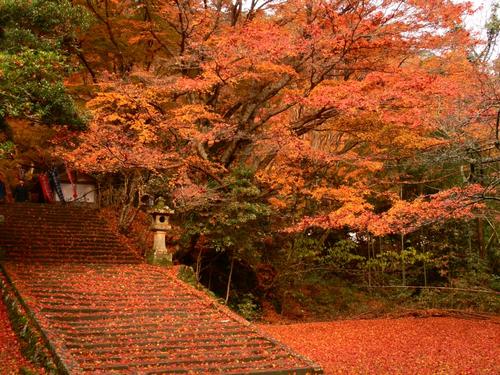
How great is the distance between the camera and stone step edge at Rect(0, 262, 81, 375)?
6.82m

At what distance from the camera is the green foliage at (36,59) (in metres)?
9.00

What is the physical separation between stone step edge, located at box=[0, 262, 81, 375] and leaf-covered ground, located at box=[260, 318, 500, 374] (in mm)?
4103

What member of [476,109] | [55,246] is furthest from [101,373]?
[55,246]

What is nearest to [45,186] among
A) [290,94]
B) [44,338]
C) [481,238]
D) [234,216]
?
[234,216]

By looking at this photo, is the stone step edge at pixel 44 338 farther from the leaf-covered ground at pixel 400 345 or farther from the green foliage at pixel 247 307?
the green foliage at pixel 247 307

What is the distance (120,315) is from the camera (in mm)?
9648

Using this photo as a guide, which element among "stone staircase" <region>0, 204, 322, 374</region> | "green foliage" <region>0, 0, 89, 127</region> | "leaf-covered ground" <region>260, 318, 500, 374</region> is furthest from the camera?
"green foliage" <region>0, 0, 89, 127</region>

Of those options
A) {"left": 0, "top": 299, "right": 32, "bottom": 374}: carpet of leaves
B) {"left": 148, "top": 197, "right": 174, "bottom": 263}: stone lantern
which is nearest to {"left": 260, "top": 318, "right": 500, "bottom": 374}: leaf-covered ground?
{"left": 148, "top": 197, "right": 174, "bottom": 263}: stone lantern

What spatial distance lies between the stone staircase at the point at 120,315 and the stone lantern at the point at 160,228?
24.4 inches

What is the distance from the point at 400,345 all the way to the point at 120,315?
6035 millimetres

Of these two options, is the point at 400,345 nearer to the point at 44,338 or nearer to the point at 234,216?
the point at 234,216

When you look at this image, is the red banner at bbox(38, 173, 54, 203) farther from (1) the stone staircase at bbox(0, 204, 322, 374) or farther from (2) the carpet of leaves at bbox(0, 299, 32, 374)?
(2) the carpet of leaves at bbox(0, 299, 32, 374)

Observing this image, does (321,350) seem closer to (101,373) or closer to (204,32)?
(101,373)

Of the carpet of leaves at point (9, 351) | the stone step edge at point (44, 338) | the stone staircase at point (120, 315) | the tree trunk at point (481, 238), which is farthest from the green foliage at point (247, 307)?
the tree trunk at point (481, 238)
